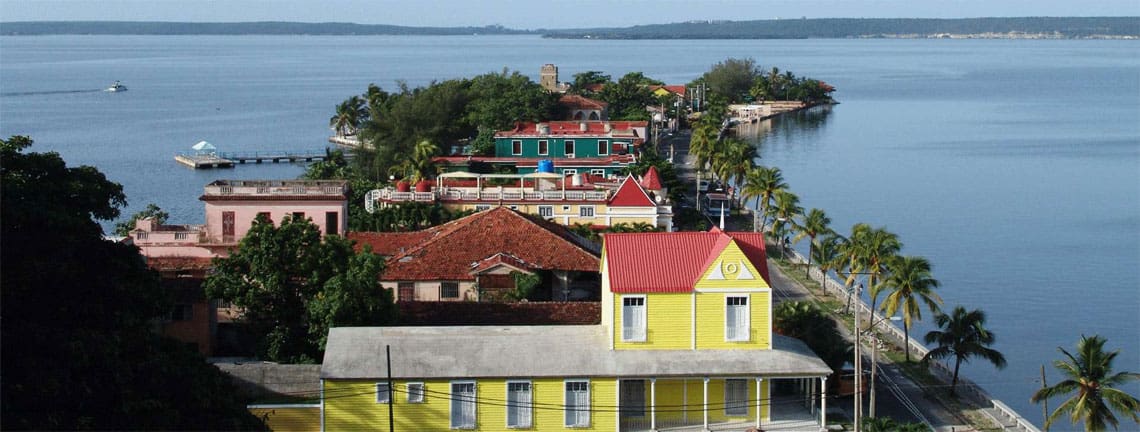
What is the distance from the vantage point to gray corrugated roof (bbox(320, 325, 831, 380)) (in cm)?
3038

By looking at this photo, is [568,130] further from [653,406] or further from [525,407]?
[525,407]

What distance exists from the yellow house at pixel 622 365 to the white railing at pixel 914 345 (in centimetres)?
236

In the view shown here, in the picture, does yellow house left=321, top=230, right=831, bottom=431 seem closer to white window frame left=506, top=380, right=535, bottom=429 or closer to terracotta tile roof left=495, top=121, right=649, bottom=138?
white window frame left=506, top=380, right=535, bottom=429

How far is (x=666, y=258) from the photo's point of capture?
105ft

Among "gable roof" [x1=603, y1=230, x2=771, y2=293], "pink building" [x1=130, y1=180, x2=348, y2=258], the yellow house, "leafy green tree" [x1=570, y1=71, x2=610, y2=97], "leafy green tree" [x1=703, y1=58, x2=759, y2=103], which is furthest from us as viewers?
"leafy green tree" [x1=703, y1=58, x2=759, y2=103]

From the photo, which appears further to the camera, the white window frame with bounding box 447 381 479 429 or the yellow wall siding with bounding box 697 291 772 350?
the yellow wall siding with bounding box 697 291 772 350

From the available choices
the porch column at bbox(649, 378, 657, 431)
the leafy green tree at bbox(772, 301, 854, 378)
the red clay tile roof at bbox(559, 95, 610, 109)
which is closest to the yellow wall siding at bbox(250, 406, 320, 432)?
the porch column at bbox(649, 378, 657, 431)

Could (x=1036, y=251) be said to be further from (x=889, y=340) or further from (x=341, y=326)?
(x=341, y=326)

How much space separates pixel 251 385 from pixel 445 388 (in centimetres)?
394

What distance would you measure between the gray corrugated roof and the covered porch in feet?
1.03

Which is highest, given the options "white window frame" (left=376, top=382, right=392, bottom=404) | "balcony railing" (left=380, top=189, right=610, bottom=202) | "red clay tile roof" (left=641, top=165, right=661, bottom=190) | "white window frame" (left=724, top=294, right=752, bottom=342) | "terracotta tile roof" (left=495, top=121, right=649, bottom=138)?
"terracotta tile roof" (left=495, top=121, right=649, bottom=138)

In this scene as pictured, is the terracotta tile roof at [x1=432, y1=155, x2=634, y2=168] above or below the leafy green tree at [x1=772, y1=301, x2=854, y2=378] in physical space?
above

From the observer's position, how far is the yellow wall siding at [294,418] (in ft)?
100.0

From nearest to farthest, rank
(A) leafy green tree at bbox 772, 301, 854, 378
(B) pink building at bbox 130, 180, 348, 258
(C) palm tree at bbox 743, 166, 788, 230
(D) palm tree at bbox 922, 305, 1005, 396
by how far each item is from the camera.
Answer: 1. (A) leafy green tree at bbox 772, 301, 854, 378
2. (D) palm tree at bbox 922, 305, 1005, 396
3. (B) pink building at bbox 130, 180, 348, 258
4. (C) palm tree at bbox 743, 166, 788, 230
